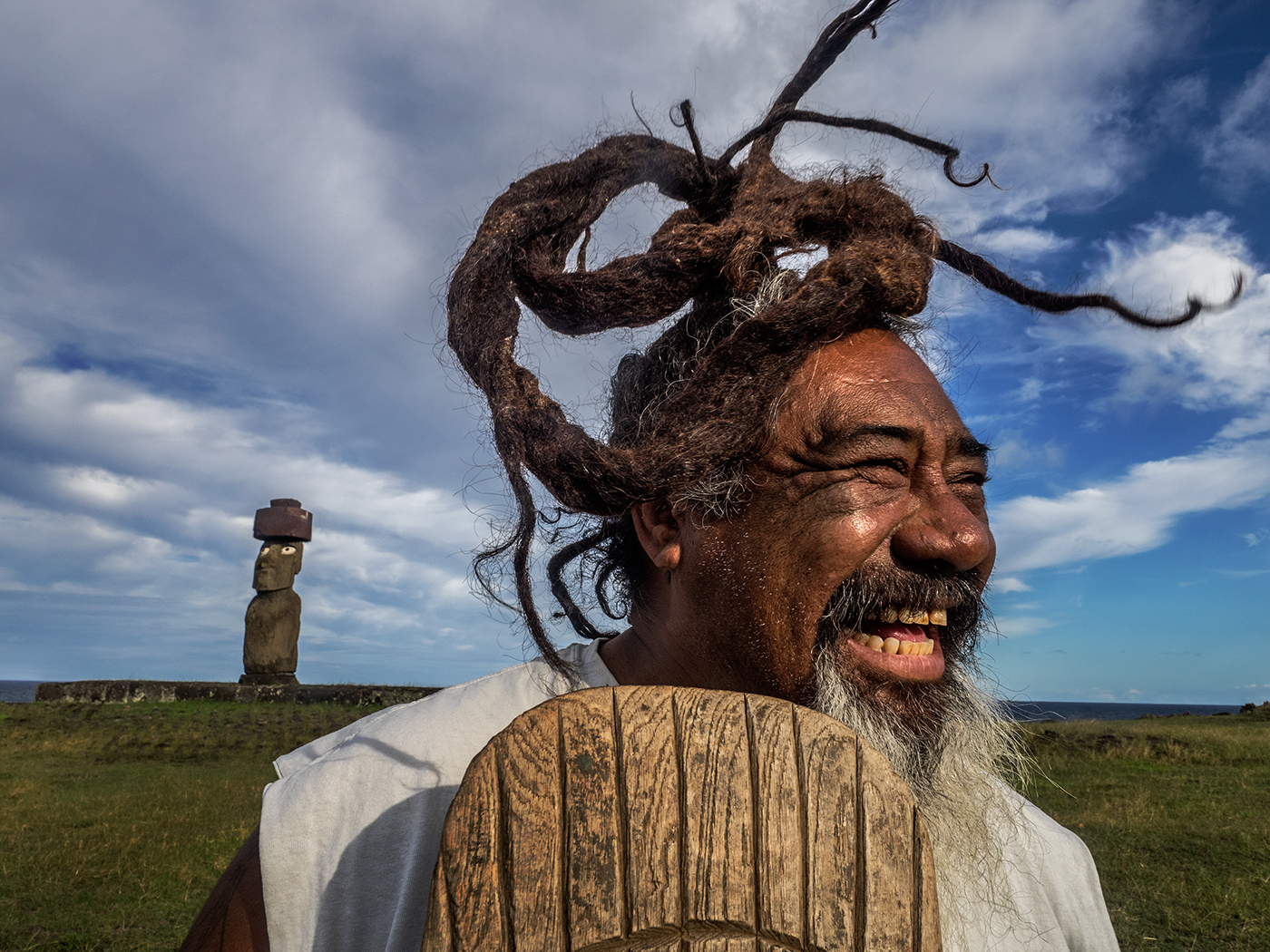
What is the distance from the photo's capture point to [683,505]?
176 centimetres

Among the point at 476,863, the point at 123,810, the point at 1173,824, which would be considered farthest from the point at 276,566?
the point at 476,863

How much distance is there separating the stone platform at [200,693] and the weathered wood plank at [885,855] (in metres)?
15.0

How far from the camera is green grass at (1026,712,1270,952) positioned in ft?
13.4

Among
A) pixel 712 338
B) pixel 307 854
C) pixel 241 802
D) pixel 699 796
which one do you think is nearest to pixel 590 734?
pixel 699 796

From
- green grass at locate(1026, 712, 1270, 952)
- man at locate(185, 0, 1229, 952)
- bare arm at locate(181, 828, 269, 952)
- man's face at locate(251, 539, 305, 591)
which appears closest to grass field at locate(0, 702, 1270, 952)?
green grass at locate(1026, 712, 1270, 952)

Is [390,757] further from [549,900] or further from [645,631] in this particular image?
[549,900]

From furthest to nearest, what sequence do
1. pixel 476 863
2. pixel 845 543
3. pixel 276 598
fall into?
pixel 276 598
pixel 845 543
pixel 476 863

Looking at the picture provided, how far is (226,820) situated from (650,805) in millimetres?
6945

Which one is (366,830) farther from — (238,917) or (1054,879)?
(1054,879)

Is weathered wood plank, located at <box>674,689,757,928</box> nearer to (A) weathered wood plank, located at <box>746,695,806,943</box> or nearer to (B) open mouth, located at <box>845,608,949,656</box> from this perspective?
(A) weathered wood plank, located at <box>746,695,806,943</box>

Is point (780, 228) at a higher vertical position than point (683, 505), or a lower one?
higher

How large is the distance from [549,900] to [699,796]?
226 mm

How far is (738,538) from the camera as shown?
5.56 ft

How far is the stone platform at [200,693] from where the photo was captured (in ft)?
50.1
